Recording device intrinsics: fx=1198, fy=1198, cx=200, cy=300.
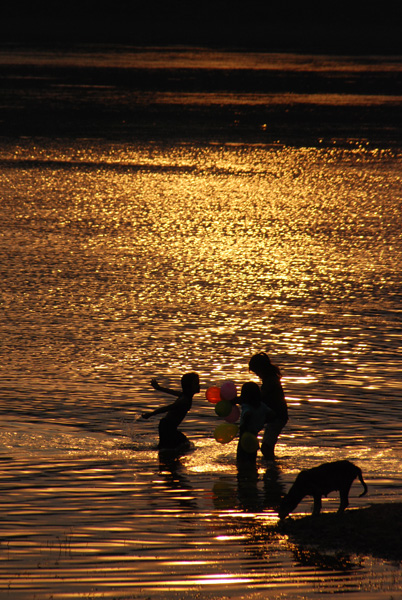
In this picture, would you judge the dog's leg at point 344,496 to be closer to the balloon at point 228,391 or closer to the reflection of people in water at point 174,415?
the balloon at point 228,391

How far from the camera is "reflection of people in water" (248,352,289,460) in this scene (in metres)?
11.5

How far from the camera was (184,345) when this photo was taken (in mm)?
15844

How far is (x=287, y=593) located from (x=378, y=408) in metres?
5.21

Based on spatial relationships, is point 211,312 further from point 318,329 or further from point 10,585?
point 10,585

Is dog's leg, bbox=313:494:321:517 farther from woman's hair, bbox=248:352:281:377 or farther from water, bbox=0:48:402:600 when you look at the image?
woman's hair, bbox=248:352:281:377

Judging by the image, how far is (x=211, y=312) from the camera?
1788 centimetres

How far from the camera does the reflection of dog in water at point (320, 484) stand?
9.29 metres

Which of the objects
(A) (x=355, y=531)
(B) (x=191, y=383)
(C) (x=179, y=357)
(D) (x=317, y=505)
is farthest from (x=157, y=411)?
(C) (x=179, y=357)

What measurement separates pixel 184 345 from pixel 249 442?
4895 millimetres

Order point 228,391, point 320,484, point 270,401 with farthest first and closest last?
point 270,401 < point 228,391 < point 320,484

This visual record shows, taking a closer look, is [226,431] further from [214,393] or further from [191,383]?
[191,383]

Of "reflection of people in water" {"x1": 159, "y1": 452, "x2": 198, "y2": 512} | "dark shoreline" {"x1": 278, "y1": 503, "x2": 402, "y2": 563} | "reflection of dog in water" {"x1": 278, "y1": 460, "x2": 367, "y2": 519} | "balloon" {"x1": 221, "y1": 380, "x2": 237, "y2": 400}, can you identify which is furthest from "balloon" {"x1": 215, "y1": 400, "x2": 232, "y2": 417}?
"dark shoreline" {"x1": 278, "y1": 503, "x2": 402, "y2": 563}

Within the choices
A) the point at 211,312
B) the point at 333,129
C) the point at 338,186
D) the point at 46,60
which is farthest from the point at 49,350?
the point at 46,60

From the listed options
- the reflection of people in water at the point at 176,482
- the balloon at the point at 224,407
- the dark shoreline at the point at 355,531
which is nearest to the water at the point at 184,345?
the reflection of people in water at the point at 176,482
